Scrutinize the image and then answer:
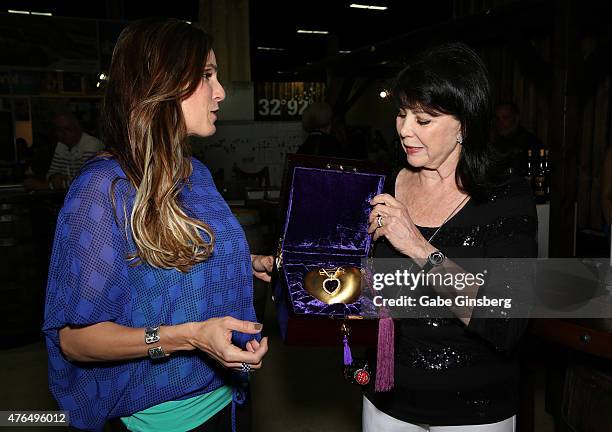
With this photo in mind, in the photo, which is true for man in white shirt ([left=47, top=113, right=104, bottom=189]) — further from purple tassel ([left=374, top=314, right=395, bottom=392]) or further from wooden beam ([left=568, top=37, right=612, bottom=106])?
purple tassel ([left=374, top=314, right=395, bottom=392])

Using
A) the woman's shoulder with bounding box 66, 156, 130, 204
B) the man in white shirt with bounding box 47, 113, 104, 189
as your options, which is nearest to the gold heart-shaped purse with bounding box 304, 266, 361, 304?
the woman's shoulder with bounding box 66, 156, 130, 204

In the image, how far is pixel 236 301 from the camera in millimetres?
1402

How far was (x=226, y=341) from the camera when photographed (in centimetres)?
113

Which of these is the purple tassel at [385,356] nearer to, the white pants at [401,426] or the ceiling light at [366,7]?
the white pants at [401,426]

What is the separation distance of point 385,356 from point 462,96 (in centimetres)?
68

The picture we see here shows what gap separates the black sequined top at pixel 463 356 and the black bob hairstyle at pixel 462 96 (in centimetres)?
7

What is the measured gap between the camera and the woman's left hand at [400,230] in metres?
1.38

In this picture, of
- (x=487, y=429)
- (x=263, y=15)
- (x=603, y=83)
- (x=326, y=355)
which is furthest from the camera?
(x=263, y=15)

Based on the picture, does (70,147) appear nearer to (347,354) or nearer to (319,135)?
(319,135)

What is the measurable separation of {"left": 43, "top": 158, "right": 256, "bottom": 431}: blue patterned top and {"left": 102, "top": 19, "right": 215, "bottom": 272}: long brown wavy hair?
37mm

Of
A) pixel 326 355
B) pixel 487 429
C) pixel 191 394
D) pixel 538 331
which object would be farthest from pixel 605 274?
pixel 326 355

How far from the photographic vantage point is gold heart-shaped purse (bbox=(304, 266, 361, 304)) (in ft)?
5.33

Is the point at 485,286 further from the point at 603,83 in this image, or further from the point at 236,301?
the point at 603,83

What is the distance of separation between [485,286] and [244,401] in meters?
0.68
